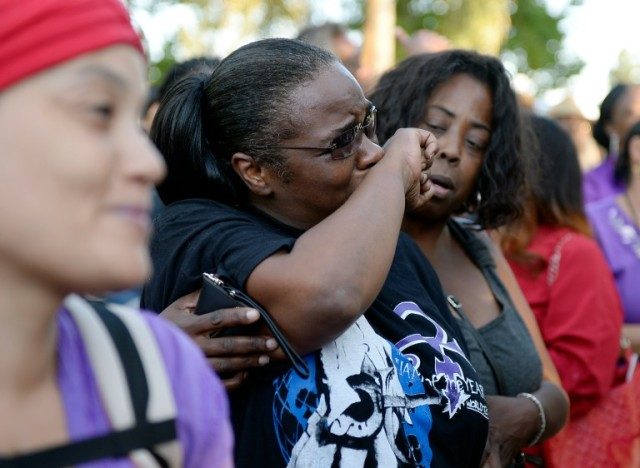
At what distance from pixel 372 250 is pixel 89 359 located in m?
0.96

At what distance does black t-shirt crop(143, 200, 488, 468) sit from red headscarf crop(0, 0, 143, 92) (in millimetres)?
959

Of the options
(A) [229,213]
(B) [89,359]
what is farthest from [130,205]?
(A) [229,213]

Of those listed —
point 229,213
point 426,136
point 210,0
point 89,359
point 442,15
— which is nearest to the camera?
point 89,359

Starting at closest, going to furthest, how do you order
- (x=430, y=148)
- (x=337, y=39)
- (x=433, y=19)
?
(x=430, y=148) < (x=337, y=39) < (x=433, y=19)

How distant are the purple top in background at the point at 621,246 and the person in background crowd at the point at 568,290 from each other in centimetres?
69

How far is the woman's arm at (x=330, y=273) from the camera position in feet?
7.17

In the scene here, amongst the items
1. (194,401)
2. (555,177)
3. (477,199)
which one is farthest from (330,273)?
(555,177)

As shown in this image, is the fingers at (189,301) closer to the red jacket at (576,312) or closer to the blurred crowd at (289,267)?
the blurred crowd at (289,267)

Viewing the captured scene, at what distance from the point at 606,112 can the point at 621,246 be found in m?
2.55

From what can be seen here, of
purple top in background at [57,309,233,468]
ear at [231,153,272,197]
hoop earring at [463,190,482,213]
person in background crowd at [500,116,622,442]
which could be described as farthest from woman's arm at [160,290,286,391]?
person in background crowd at [500,116,622,442]

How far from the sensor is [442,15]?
18375mm

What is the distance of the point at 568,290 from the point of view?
4.18 meters

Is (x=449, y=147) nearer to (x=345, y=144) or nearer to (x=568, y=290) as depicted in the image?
(x=345, y=144)

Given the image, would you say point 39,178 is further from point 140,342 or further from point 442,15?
point 442,15
